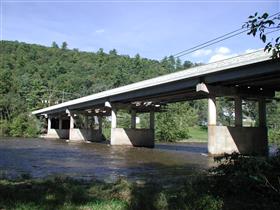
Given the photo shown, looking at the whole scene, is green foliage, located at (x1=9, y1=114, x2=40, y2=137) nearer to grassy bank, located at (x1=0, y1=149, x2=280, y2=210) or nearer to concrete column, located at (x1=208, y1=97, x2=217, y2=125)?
concrete column, located at (x1=208, y1=97, x2=217, y2=125)

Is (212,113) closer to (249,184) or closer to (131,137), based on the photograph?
(131,137)

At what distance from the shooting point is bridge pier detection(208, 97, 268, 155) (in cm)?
4341

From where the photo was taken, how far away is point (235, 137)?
147 ft

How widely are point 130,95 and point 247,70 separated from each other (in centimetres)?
2650

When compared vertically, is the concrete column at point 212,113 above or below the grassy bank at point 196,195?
above

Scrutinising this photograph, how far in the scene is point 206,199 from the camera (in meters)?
9.62

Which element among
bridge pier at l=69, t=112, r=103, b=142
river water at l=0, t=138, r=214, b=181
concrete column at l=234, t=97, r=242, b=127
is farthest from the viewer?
bridge pier at l=69, t=112, r=103, b=142

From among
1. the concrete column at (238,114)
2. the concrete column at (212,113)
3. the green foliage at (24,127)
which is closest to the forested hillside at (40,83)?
the green foliage at (24,127)

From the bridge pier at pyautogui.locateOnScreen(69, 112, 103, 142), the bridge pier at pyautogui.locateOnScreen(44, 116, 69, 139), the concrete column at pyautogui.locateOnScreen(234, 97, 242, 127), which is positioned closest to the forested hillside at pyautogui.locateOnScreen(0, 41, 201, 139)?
the bridge pier at pyautogui.locateOnScreen(44, 116, 69, 139)

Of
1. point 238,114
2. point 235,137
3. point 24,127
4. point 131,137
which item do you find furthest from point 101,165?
point 24,127

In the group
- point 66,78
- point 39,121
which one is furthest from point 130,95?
point 66,78

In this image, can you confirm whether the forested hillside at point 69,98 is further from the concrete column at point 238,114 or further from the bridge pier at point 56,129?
the concrete column at point 238,114

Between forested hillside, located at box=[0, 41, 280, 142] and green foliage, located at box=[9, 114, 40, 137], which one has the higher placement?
forested hillside, located at box=[0, 41, 280, 142]

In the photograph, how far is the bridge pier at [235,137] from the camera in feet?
142
